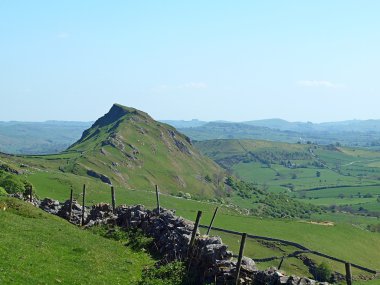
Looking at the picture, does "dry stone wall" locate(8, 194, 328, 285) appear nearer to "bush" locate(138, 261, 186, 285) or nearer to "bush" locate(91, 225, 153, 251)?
"bush" locate(91, 225, 153, 251)

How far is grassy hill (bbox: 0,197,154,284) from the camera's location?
113 ft

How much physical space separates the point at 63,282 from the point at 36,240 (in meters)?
10.8

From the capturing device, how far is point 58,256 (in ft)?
135

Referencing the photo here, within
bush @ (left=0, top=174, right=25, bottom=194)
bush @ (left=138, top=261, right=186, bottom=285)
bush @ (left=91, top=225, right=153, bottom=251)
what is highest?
bush @ (left=138, top=261, right=186, bottom=285)

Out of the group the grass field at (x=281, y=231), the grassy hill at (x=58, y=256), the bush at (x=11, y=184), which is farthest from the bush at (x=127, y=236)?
the grass field at (x=281, y=231)

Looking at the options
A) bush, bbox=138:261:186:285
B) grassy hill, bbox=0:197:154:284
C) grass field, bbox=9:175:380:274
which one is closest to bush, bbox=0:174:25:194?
grass field, bbox=9:175:380:274

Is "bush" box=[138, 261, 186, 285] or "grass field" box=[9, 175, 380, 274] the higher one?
"bush" box=[138, 261, 186, 285]

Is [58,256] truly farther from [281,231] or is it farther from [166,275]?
[281,231]

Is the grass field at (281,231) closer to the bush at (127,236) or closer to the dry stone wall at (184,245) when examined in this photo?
the dry stone wall at (184,245)

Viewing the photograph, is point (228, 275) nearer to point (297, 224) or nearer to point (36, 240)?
point (36, 240)

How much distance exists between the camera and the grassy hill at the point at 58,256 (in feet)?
113

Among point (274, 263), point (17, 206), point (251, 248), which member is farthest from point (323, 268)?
point (17, 206)

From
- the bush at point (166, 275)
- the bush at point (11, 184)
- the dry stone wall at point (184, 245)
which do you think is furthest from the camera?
the bush at point (11, 184)

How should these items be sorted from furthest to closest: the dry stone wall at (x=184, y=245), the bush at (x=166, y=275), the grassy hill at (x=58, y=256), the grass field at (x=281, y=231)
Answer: the grass field at (x=281, y=231) < the bush at (x=166, y=275) < the dry stone wall at (x=184, y=245) < the grassy hill at (x=58, y=256)
